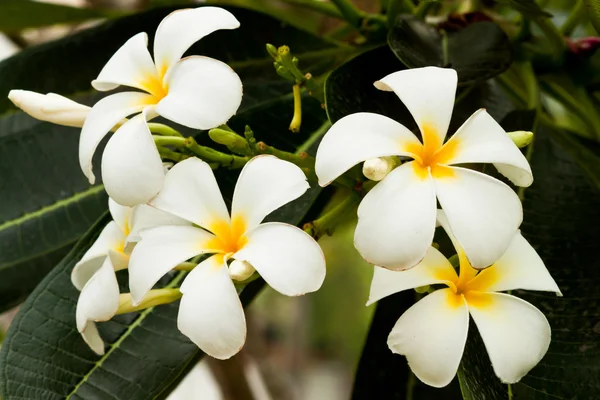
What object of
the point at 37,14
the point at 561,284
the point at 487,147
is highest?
Answer: the point at 487,147

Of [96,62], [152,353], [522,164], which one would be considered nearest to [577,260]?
[522,164]

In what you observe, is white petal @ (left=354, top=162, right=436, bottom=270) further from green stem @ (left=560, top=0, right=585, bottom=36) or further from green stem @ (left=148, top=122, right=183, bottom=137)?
green stem @ (left=560, top=0, right=585, bottom=36)

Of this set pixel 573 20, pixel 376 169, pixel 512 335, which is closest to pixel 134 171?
pixel 376 169

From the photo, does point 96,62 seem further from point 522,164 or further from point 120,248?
point 522,164

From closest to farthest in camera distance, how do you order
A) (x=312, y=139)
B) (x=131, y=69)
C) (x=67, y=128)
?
(x=131, y=69) < (x=312, y=139) < (x=67, y=128)

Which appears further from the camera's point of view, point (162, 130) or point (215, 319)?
point (162, 130)

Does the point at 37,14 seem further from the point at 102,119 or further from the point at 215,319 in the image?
the point at 215,319
